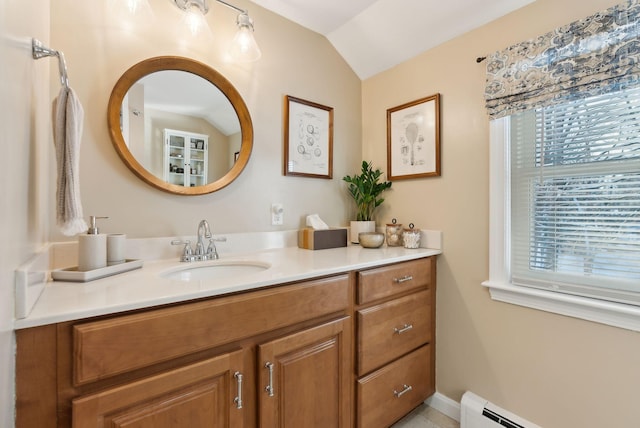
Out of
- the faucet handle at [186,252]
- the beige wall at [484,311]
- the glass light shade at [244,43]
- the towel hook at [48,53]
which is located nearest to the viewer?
the towel hook at [48,53]

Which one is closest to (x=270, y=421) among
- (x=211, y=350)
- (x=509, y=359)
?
(x=211, y=350)

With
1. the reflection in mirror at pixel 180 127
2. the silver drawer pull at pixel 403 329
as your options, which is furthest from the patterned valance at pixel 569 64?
the reflection in mirror at pixel 180 127

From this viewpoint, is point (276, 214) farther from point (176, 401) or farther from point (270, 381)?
point (176, 401)

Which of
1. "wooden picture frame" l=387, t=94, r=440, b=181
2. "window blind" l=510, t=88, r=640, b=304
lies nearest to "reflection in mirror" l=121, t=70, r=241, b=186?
"wooden picture frame" l=387, t=94, r=440, b=181

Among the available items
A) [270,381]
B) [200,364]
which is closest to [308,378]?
[270,381]

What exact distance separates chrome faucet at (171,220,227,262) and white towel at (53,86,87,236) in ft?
1.59

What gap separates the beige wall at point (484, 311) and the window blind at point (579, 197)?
0.16 meters

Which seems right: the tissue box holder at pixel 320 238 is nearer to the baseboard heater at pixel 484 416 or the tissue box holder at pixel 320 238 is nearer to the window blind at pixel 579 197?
the window blind at pixel 579 197

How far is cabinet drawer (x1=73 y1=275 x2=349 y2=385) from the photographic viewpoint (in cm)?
70

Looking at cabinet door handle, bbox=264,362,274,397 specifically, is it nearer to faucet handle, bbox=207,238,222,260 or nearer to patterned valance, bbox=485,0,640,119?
faucet handle, bbox=207,238,222,260

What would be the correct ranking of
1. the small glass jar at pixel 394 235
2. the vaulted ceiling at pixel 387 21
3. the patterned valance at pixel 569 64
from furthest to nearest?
1. the small glass jar at pixel 394 235
2. the vaulted ceiling at pixel 387 21
3. the patterned valance at pixel 569 64

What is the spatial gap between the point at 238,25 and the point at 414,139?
119 cm

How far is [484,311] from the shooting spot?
5.07ft

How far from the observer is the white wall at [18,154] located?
1.87 ft
